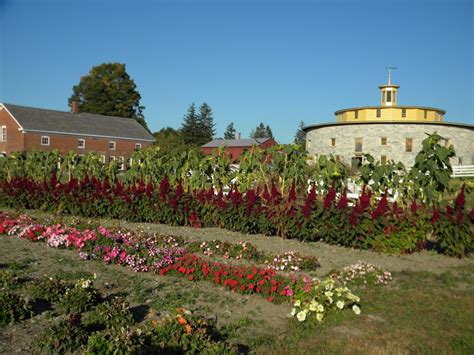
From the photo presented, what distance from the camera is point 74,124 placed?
48.5 metres

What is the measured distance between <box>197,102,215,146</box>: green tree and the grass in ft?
240

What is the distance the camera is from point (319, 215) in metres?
8.73

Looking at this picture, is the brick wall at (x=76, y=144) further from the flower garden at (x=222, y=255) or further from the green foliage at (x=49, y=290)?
the green foliage at (x=49, y=290)

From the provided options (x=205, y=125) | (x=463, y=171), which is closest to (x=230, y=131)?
(x=205, y=125)

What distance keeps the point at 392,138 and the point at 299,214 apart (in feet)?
124

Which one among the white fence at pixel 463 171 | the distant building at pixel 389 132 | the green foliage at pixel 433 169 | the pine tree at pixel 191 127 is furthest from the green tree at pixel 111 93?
the green foliage at pixel 433 169

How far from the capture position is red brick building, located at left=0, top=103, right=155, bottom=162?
4369 cm

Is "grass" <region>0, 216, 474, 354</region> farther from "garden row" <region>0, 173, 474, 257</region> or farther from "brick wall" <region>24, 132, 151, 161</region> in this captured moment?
"brick wall" <region>24, 132, 151, 161</region>

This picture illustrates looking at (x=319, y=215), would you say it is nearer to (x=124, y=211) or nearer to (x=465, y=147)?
(x=124, y=211)

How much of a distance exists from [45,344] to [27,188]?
34.5 feet

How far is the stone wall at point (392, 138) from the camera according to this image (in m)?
43.2

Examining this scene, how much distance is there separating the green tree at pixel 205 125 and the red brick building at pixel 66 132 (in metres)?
27.1

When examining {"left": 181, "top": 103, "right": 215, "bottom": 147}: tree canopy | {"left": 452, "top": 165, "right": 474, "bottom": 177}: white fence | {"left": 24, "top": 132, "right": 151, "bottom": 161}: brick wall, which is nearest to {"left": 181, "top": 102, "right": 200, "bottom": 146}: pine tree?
{"left": 181, "top": 103, "right": 215, "bottom": 147}: tree canopy

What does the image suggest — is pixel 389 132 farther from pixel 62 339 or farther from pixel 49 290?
pixel 62 339
